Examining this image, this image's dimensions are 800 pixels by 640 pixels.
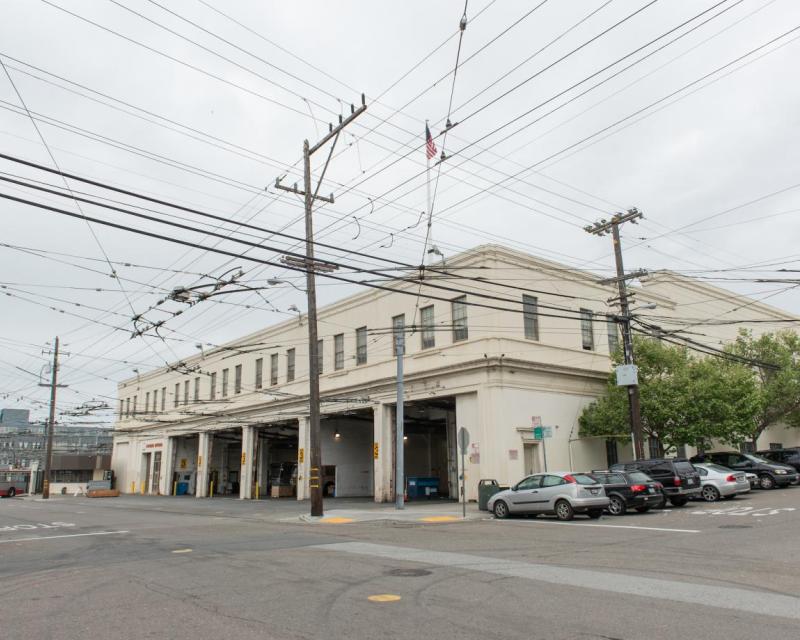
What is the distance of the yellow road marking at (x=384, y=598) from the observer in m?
7.67

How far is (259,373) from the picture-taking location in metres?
43.6

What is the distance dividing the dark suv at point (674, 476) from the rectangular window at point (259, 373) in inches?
1045

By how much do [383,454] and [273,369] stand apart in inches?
530

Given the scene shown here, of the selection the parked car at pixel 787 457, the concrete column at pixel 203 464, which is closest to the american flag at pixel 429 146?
the parked car at pixel 787 457

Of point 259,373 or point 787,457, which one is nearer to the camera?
point 787,457

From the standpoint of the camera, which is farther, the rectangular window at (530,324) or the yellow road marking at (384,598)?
the rectangular window at (530,324)

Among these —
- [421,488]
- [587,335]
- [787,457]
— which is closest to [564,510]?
[587,335]

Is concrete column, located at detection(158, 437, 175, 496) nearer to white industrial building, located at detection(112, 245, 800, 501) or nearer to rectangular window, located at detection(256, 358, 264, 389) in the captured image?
white industrial building, located at detection(112, 245, 800, 501)

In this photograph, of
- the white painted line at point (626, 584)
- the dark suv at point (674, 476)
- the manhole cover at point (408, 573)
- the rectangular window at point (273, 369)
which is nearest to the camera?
the white painted line at point (626, 584)

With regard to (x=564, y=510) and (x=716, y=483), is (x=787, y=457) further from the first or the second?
(x=564, y=510)

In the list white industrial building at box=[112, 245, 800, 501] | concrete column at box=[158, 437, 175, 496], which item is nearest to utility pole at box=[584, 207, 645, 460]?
white industrial building at box=[112, 245, 800, 501]

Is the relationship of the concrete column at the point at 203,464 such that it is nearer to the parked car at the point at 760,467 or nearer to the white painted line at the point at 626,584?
the parked car at the point at 760,467

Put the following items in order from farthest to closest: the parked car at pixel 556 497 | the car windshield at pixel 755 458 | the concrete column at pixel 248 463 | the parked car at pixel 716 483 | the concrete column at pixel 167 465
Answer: the concrete column at pixel 167 465 → the concrete column at pixel 248 463 → the car windshield at pixel 755 458 → the parked car at pixel 716 483 → the parked car at pixel 556 497

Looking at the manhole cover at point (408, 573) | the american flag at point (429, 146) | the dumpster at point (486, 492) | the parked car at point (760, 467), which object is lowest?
the manhole cover at point (408, 573)
